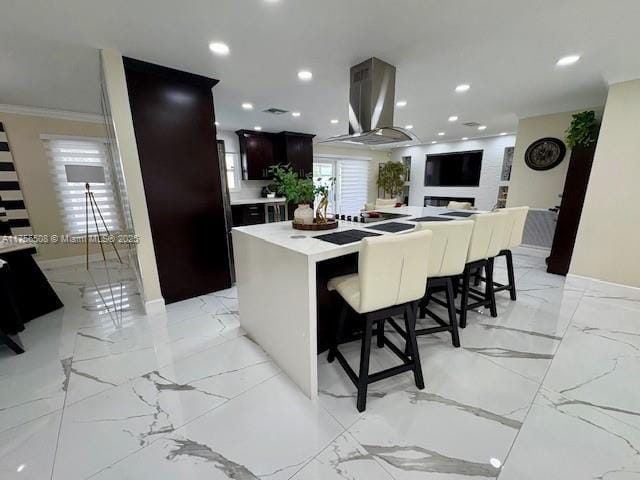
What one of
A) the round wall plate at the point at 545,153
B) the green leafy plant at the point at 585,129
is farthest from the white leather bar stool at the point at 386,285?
the round wall plate at the point at 545,153

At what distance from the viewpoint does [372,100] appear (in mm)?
2461

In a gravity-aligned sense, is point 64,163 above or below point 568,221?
above

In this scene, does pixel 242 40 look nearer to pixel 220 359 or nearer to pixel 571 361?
pixel 220 359

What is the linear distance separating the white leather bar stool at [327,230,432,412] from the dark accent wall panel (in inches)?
80.9

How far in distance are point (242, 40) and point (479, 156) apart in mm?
6635

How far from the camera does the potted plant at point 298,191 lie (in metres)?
2.03

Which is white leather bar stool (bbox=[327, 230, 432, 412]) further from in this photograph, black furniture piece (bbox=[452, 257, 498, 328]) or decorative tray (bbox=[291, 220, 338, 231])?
black furniture piece (bbox=[452, 257, 498, 328])

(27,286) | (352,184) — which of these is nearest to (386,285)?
(27,286)

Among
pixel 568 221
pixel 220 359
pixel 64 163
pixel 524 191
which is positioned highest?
pixel 64 163

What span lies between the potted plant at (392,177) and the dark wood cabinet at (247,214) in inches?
175

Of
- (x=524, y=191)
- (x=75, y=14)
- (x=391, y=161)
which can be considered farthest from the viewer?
(x=391, y=161)

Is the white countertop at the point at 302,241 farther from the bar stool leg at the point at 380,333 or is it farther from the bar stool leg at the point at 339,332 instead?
the bar stool leg at the point at 380,333

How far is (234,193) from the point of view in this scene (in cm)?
571

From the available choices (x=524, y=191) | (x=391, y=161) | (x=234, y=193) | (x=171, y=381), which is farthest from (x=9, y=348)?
(x=391, y=161)
